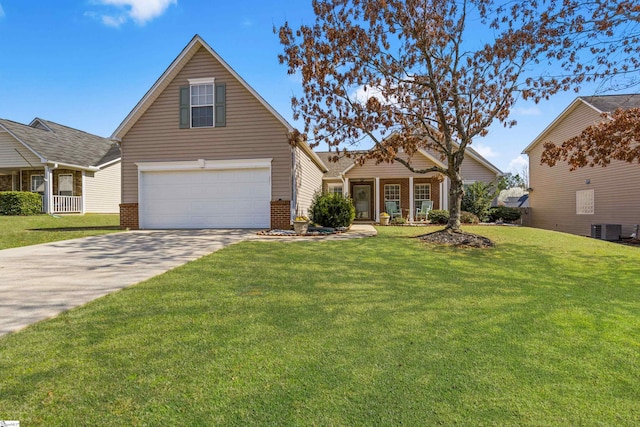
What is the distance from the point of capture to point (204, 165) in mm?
12930

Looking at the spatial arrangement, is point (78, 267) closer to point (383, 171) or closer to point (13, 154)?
point (383, 171)

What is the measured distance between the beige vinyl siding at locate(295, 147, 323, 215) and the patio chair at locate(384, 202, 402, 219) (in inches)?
197

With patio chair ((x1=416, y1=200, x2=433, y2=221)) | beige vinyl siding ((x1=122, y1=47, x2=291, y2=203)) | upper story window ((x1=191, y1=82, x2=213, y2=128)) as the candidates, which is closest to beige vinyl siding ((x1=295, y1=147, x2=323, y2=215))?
beige vinyl siding ((x1=122, y1=47, x2=291, y2=203))

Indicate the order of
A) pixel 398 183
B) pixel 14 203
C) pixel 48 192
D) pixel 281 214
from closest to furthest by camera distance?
pixel 281 214 < pixel 14 203 < pixel 48 192 < pixel 398 183

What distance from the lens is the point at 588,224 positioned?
1662cm

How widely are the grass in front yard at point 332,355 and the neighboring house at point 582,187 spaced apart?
12302 millimetres

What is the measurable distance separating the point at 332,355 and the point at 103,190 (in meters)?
23.7

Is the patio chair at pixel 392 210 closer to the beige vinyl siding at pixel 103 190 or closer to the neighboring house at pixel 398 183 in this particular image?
the neighboring house at pixel 398 183

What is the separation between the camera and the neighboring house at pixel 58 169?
18812 millimetres

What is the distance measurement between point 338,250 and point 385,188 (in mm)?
13726

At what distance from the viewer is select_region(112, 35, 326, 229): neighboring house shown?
12672 millimetres

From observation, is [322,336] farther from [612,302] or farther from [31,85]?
[31,85]

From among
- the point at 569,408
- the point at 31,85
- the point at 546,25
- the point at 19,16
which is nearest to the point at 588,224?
the point at 546,25

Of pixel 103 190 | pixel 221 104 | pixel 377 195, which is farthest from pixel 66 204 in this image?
pixel 377 195
